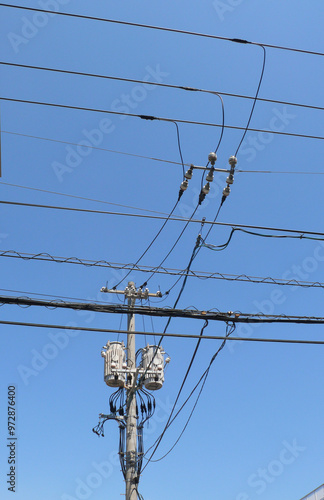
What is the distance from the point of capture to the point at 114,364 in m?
13.0

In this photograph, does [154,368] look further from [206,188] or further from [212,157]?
[212,157]

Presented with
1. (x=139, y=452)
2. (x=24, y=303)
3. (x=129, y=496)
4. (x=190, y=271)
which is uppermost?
(x=190, y=271)

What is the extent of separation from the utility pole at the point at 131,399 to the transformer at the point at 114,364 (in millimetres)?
176

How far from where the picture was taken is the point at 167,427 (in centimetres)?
1192

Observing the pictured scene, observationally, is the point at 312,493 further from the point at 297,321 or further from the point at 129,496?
the point at 297,321

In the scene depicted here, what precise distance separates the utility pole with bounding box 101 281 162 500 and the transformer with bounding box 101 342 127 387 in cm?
18

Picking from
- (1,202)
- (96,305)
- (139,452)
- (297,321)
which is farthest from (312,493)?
(1,202)

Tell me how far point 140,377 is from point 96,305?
464cm

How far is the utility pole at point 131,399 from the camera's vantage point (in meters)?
12.1

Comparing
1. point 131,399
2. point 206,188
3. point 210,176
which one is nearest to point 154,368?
point 131,399

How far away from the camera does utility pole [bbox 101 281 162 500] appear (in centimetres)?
1208

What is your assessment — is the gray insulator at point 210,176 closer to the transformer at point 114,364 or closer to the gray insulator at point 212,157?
the gray insulator at point 212,157

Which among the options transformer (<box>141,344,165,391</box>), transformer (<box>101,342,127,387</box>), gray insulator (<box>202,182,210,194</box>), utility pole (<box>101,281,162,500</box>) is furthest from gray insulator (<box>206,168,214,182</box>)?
transformer (<box>101,342,127,387</box>)

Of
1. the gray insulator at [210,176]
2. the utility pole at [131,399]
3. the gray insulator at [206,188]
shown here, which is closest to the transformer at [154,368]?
the utility pole at [131,399]
